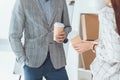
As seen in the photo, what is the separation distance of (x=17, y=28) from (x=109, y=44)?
2.52 feet

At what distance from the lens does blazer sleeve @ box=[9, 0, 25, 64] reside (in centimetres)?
179

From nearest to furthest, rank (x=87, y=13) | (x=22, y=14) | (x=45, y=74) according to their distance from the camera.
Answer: (x=22, y=14)
(x=45, y=74)
(x=87, y=13)

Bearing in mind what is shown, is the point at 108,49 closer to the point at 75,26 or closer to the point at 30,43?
the point at 30,43

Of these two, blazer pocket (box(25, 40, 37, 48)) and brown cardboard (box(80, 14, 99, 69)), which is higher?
brown cardboard (box(80, 14, 99, 69))

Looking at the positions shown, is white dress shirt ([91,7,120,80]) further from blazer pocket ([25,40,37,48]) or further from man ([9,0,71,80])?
blazer pocket ([25,40,37,48])

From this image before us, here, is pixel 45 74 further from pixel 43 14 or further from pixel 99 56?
pixel 99 56

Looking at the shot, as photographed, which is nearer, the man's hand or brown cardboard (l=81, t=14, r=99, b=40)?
the man's hand

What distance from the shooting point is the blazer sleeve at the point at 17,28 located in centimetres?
179

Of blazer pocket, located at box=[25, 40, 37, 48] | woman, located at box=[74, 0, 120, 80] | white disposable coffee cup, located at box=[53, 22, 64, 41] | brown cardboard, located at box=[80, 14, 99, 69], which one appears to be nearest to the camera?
woman, located at box=[74, 0, 120, 80]

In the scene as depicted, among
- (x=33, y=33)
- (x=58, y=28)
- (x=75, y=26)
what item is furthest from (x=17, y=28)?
(x=75, y=26)

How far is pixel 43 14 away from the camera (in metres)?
1.86

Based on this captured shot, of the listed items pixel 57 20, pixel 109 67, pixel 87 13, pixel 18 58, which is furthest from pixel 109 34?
pixel 87 13

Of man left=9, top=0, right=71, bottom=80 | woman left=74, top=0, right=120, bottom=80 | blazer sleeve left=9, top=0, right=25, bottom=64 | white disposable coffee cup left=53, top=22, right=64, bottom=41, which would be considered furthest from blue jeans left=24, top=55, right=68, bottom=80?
woman left=74, top=0, right=120, bottom=80

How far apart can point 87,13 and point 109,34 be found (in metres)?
1.13
